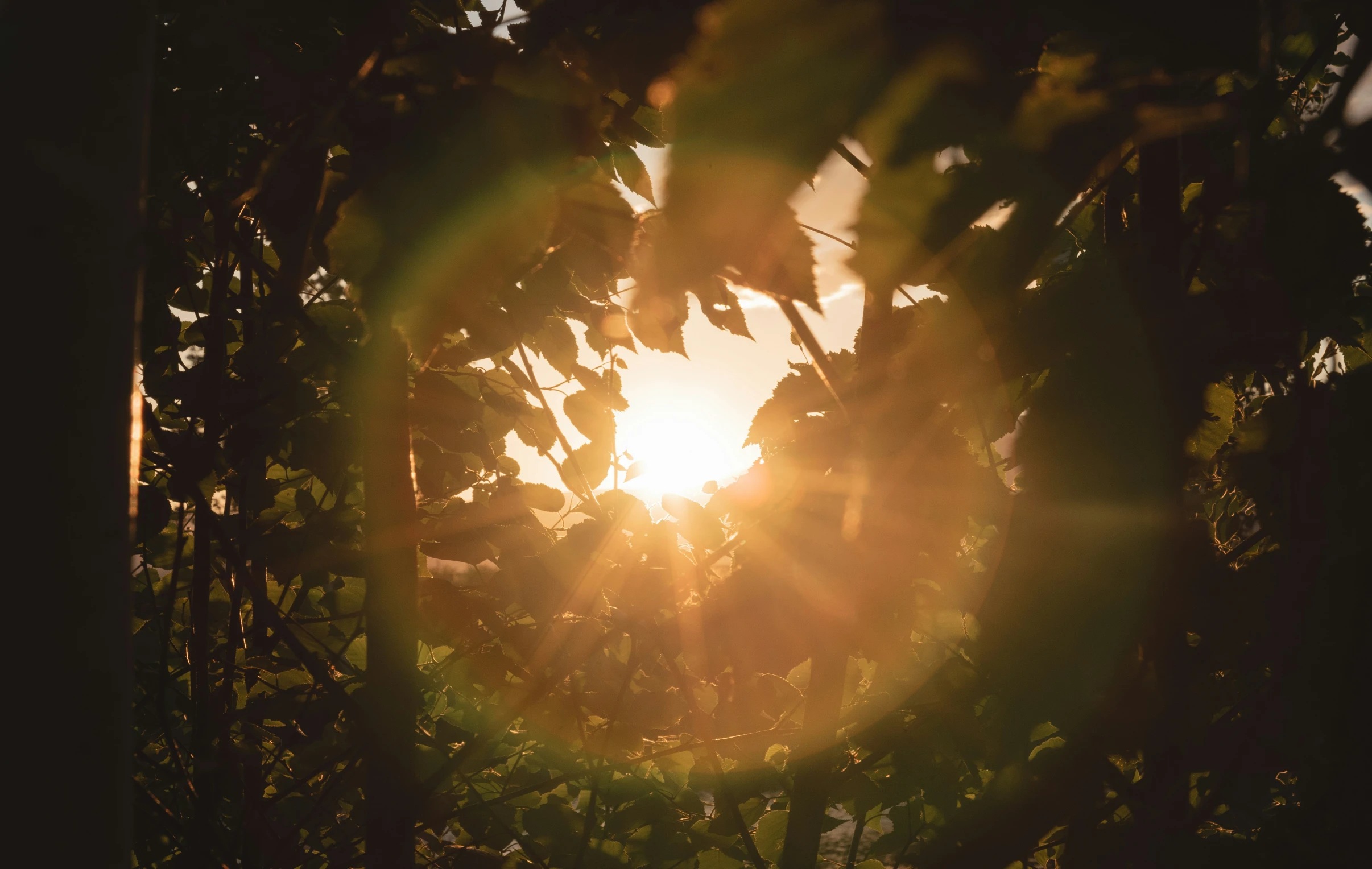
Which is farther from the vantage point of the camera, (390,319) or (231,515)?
(231,515)

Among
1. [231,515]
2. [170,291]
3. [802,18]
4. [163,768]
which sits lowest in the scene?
[163,768]

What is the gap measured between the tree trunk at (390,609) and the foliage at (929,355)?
0.01 m

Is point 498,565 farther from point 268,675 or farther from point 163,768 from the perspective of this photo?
point 268,675

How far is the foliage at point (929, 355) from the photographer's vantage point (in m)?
0.49

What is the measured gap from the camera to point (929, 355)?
2.45 ft

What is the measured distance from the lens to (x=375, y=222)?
0.65 metres

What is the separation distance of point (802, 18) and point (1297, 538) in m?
0.63

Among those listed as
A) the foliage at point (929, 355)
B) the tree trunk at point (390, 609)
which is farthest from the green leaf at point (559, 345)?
the tree trunk at point (390, 609)

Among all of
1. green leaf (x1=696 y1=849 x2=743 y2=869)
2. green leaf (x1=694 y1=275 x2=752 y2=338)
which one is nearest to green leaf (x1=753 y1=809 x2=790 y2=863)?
green leaf (x1=696 y1=849 x2=743 y2=869)

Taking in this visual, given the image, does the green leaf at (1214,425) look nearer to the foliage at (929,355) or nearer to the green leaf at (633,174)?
the foliage at (929,355)

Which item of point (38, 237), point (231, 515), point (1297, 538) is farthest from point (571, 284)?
point (1297, 538)

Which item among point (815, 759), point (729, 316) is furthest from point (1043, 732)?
point (729, 316)

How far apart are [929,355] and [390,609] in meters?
0.88

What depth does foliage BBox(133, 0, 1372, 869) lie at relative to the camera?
49 centimetres
